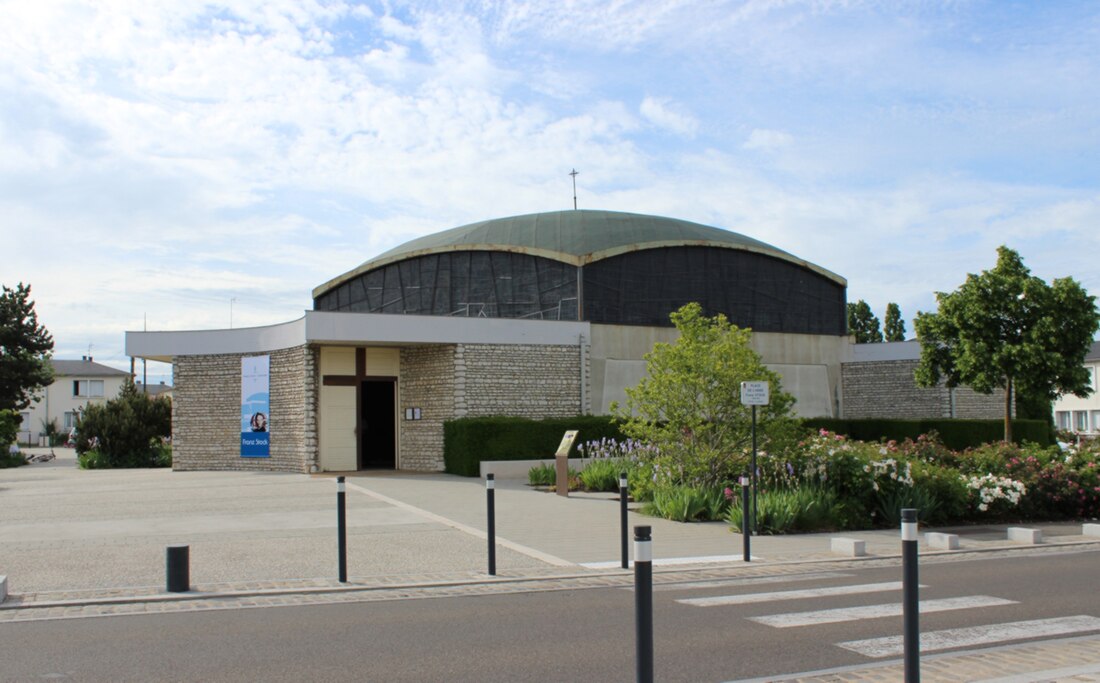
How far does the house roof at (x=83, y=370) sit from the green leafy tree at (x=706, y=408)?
71296 millimetres

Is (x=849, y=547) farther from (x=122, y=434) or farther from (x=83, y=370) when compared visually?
(x=83, y=370)

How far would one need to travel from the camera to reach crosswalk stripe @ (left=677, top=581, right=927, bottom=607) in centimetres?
852

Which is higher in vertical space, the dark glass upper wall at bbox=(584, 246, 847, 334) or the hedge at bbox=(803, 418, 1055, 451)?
the dark glass upper wall at bbox=(584, 246, 847, 334)

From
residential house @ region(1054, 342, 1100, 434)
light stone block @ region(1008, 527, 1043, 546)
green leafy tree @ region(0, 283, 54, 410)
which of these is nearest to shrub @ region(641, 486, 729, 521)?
light stone block @ region(1008, 527, 1043, 546)

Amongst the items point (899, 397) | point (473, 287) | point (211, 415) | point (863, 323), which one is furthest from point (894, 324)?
point (211, 415)

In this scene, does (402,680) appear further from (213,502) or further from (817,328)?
(817,328)

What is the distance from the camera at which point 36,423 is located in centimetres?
7775

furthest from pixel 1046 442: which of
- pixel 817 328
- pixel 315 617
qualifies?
pixel 315 617

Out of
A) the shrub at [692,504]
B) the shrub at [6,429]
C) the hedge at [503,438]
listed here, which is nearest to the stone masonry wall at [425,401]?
the hedge at [503,438]

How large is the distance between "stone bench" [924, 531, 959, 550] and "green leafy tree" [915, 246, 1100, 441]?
19487mm

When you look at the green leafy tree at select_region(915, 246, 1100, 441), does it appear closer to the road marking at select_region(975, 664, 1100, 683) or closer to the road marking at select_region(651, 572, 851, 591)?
the road marking at select_region(651, 572, 851, 591)

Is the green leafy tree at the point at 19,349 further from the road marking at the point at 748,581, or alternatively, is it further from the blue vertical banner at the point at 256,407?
the road marking at the point at 748,581

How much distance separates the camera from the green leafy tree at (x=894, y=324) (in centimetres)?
6800

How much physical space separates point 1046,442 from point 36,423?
A: 74.4 metres
